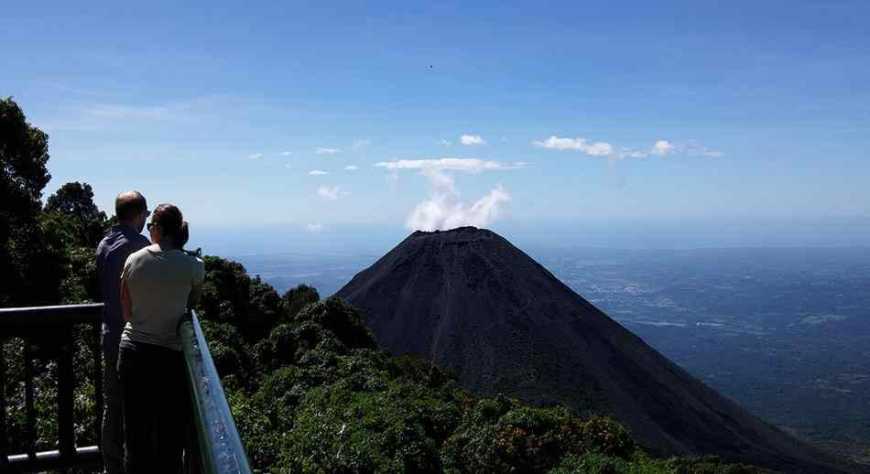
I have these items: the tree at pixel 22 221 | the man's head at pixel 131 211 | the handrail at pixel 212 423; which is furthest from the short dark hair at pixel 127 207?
the tree at pixel 22 221

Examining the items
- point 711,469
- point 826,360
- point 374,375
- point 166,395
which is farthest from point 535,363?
point 826,360

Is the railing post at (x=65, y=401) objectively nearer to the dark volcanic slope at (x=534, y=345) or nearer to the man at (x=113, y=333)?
the man at (x=113, y=333)

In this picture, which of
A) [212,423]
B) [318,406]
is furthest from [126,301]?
[318,406]

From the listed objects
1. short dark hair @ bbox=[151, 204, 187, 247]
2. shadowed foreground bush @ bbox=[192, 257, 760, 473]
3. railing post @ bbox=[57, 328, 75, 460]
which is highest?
short dark hair @ bbox=[151, 204, 187, 247]

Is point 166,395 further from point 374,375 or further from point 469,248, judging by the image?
point 469,248

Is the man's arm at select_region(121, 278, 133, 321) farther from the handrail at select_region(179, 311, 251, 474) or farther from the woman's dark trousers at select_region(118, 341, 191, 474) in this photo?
the handrail at select_region(179, 311, 251, 474)

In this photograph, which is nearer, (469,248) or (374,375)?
(374,375)

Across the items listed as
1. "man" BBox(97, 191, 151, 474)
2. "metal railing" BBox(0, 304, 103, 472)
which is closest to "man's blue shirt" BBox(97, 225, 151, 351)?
"man" BBox(97, 191, 151, 474)
